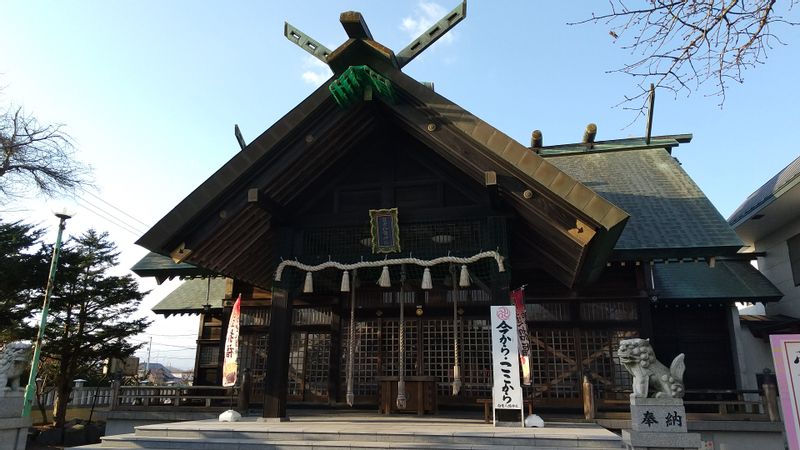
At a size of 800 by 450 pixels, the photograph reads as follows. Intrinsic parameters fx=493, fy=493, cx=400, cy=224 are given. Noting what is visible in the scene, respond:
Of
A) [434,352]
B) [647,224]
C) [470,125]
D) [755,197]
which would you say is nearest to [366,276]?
[434,352]

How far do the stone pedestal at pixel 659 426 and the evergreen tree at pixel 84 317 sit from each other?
2037 cm

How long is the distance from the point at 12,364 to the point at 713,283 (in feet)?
56.9

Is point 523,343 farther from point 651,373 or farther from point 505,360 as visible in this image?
point 651,373

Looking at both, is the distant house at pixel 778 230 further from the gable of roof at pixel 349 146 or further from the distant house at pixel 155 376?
the distant house at pixel 155 376

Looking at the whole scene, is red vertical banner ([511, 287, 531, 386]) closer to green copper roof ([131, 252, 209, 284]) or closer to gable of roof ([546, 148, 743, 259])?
gable of roof ([546, 148, 743, 259])

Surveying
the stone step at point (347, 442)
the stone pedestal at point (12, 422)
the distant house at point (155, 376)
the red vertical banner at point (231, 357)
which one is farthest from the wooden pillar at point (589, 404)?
the distant house at point (155, 376)

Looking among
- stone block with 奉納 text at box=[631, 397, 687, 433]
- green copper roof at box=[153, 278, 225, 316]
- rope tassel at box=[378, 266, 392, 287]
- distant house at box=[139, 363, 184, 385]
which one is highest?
green copper roof at box=[153, 278, 225, 316]

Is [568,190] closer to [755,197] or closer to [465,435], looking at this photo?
[465,435]

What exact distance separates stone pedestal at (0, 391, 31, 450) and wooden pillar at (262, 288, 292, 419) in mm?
4723

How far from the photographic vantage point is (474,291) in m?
13.9

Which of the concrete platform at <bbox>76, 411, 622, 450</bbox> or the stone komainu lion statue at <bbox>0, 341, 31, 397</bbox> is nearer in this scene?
the concrete platform at <bbox>76, 411, 622, 450</bbox>

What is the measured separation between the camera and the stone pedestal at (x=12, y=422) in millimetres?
9312

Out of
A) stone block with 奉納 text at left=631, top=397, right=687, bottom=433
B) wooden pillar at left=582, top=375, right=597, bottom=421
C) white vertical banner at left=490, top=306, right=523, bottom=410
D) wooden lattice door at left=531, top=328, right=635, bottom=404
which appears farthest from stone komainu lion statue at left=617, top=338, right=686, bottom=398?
wooden lattice door at left=531, top=328, right=635, bottom=404

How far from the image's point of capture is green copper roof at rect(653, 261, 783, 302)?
1365cm
